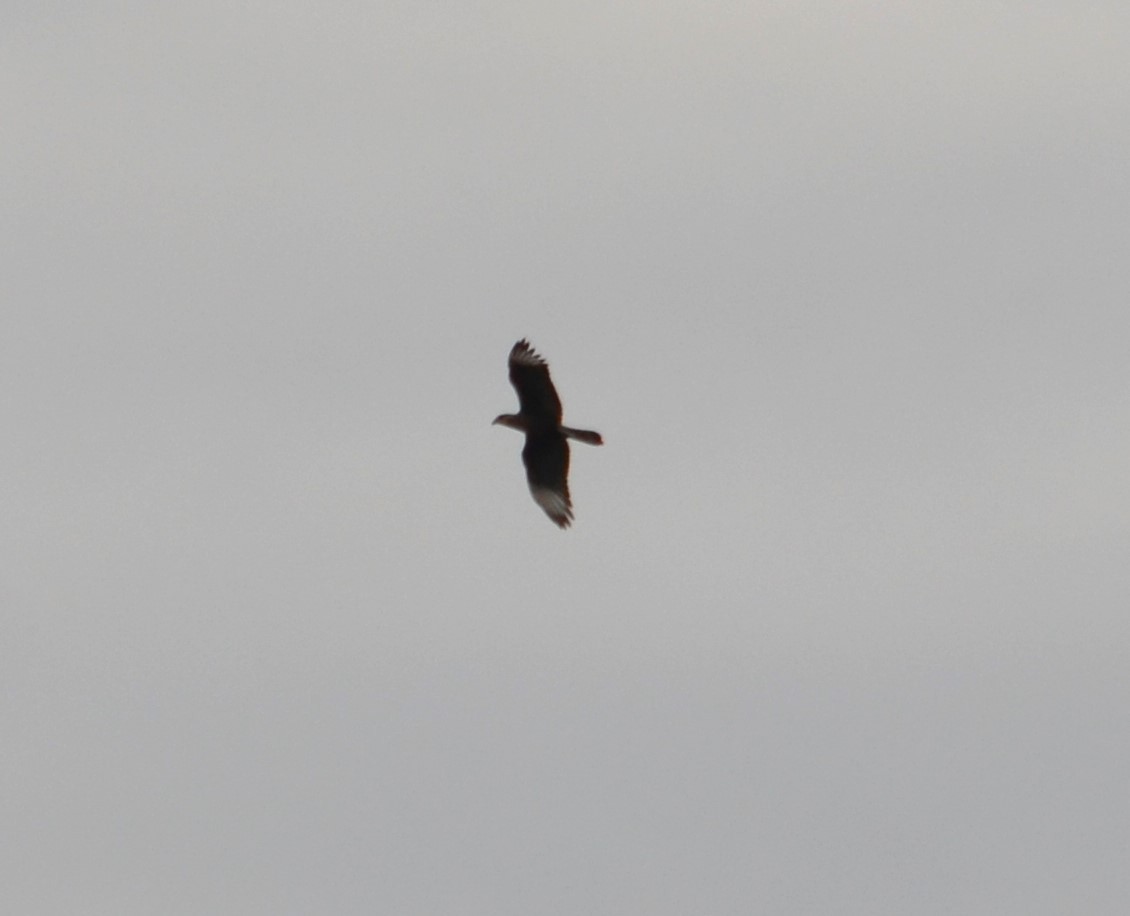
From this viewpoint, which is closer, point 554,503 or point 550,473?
point 550,473

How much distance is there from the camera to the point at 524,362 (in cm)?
6562

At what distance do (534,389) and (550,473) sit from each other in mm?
1457

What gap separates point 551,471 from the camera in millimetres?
65938

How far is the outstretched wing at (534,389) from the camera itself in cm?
6550

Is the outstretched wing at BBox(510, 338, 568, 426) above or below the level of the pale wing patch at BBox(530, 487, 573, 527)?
above

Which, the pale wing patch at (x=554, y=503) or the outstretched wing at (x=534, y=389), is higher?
the outstretched wing at (x=534, y=389)

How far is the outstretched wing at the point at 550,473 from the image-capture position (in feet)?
215

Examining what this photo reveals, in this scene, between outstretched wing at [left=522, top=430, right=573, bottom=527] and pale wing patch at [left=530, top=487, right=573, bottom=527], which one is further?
pale wing patch at [left=530, top=487, right=573, bottom=527]

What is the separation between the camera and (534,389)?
215ft

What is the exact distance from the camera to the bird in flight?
6550 cm

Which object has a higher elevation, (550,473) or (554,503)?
(550,473)

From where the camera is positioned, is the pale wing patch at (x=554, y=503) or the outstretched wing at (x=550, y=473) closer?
the outstretched wing at (x=550, y=473)

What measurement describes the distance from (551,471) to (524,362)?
183cm

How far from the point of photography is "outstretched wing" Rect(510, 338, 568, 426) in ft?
215
